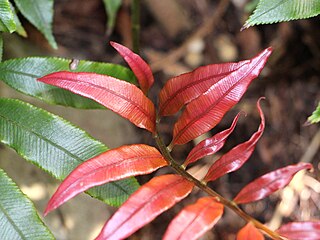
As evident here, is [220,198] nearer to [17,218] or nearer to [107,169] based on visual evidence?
[107,169]

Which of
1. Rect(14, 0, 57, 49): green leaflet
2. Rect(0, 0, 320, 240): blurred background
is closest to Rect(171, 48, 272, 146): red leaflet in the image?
Rect(14, 0, 57, 49): green leaflet

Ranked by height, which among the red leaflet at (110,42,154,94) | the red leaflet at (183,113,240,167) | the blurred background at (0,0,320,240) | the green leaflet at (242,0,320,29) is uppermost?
the green leaflet at (242,0,320,29)

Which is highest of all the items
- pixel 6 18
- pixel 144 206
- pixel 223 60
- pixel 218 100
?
pixel 6 18

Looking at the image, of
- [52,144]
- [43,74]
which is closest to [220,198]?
[52,144]

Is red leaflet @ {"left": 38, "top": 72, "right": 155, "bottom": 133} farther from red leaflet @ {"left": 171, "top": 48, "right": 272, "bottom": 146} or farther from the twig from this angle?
the twig

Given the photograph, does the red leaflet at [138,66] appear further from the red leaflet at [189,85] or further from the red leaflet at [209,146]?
the red leaflet at [209,146]

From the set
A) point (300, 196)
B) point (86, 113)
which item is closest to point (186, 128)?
point (86, 113)

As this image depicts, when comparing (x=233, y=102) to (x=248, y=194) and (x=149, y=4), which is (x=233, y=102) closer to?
(x=248, y=194)
